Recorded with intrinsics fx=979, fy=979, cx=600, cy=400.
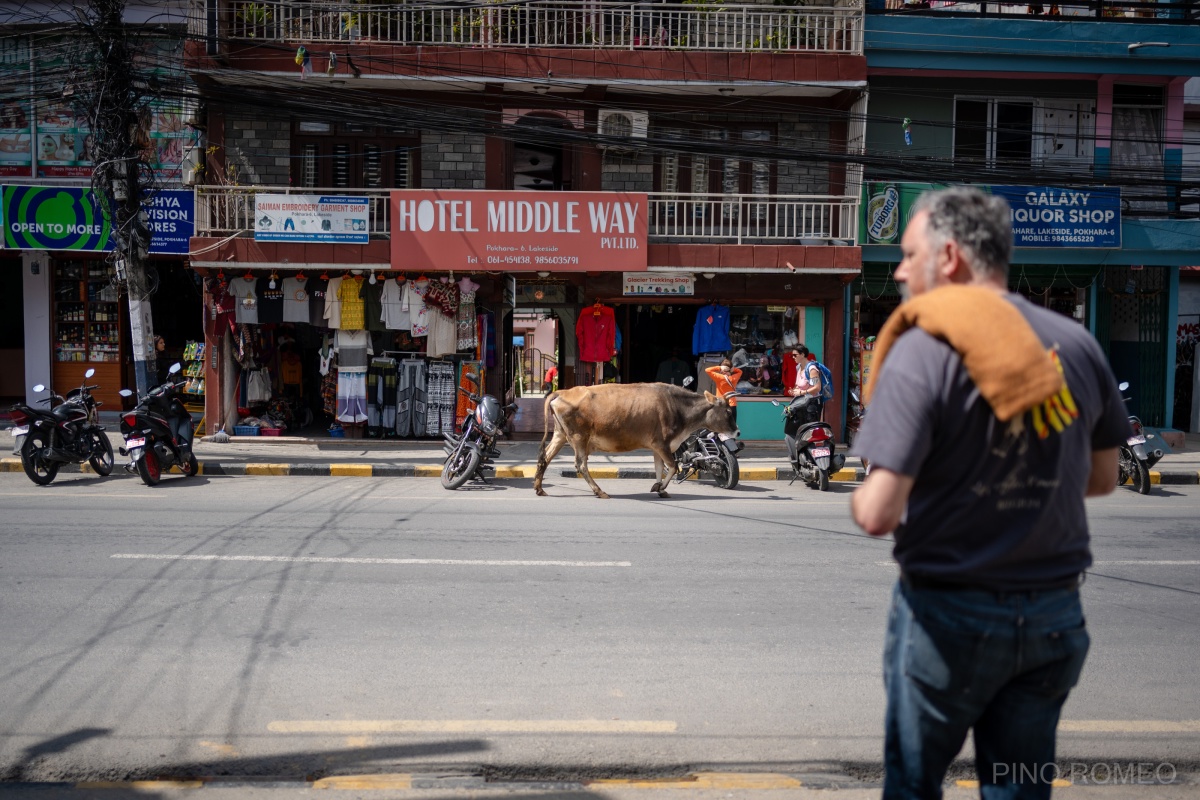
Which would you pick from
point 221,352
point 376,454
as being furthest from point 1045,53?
point 221,352

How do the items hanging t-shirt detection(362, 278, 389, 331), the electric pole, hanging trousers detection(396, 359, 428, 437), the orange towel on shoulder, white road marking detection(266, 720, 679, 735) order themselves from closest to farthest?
1. the orange towel on shoulder
2. white road marking detection(266, 720, 679, 735)
3. the electric pole
4. hanging t-shirt detection(362, 278, 389, 331)
5. hanging trousers detection(396, 359, 428, 437)

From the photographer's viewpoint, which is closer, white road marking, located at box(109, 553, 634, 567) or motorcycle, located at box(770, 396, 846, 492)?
white road marking, located at box(109, 553, 634, 567)

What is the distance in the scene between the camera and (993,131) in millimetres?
18094

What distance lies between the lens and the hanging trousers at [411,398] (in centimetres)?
1677

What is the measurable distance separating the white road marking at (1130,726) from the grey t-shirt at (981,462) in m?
2.73

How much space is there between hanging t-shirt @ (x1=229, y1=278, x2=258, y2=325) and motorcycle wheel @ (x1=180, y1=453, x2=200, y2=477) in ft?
12.6

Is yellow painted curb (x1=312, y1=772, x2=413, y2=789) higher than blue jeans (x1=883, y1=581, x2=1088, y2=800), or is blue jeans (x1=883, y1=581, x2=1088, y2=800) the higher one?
blue jeans (x1=883, y1=581, x2=1088, y2=800)

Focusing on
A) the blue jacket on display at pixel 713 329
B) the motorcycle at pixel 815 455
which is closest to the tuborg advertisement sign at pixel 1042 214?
the blue jacket on display at pixel 713 329

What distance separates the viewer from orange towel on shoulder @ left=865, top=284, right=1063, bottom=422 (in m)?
2.22

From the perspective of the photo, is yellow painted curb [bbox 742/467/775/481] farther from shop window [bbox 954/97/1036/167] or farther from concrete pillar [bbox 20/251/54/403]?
concrete pillar [bbox 20/251/54/403]

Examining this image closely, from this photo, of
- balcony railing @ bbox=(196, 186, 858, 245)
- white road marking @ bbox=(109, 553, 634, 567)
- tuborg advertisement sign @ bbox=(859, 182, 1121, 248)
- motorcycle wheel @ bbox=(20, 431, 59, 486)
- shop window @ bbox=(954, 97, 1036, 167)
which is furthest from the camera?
shop window @ bbox=(954, 97, 1036, 167)

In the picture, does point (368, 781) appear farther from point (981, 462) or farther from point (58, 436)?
point (58, 436)

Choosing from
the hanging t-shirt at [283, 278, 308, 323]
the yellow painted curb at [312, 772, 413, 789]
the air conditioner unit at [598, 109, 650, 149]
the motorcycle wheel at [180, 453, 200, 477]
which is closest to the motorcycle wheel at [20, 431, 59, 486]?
the motorcycle wheel at [180, 453, 200, 477]

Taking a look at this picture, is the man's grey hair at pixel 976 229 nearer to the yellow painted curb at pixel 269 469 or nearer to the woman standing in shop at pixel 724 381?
the woman standing in shop at pixel 724 381
